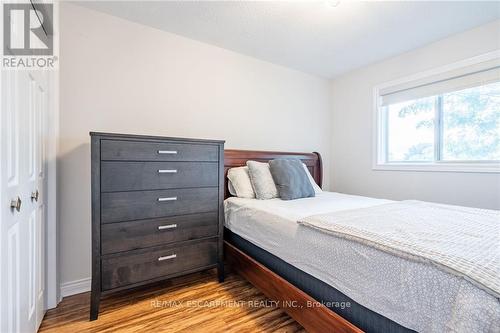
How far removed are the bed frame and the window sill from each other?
1718 millimetres

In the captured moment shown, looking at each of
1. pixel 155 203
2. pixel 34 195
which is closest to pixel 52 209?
pixel 34 195

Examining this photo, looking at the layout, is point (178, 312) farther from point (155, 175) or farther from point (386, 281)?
point (386, 281)

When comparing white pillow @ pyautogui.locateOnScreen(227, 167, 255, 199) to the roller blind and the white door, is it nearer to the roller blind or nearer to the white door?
the white door

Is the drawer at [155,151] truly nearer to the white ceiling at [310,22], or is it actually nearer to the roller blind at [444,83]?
the white ceiling at [310,22]

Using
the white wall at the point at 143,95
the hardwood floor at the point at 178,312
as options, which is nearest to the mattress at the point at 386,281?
the hardwood floor at the point at 178,312

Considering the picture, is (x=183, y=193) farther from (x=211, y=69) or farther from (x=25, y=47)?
(x=211, y=69)

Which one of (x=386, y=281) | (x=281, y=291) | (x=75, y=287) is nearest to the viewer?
(x=386, y=281)

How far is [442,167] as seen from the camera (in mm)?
2361

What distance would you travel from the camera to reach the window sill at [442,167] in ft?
6.82

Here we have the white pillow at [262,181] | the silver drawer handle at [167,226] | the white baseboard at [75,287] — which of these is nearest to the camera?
the silver drawer handle at [167,226]

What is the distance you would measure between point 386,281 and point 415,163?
7.41 feet

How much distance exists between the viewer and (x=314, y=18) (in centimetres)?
201

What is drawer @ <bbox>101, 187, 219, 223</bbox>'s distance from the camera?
152 cm

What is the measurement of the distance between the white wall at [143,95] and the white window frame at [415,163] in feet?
3.53
